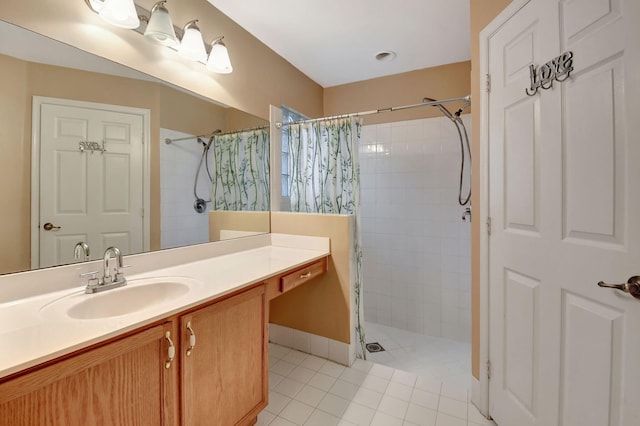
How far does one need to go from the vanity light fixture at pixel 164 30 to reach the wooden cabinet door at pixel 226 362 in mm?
1431

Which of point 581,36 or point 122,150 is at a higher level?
point 581,36

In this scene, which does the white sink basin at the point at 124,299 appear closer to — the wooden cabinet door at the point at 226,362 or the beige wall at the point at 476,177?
the wooden cabinet door at the point at 226,362

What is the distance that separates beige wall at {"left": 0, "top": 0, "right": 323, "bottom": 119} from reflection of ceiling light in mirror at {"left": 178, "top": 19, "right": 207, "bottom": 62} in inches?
2.1

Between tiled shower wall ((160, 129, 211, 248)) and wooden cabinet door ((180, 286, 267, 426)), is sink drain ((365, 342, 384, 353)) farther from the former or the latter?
tiled shower wall ((160, 129, 211, 248))

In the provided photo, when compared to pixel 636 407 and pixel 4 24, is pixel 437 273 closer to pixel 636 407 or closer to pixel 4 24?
pixel 636 407

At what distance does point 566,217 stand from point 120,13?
2150mm

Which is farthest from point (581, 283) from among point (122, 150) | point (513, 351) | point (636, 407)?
point (122, 150)

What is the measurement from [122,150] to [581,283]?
6.70 feet

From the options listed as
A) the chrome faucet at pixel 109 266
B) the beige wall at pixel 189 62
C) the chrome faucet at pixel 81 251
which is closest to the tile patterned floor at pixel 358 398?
the chrome faucet at pixel 109 266

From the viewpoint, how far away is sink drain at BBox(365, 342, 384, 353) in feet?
8.23

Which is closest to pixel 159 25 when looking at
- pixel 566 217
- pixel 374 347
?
pixel 566 217

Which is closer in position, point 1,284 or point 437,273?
point 1,284

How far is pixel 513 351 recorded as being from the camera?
134 centimetres

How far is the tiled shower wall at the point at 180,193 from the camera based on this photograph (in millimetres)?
1560
